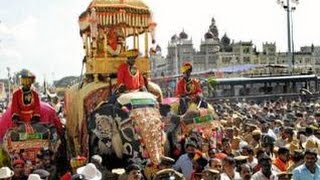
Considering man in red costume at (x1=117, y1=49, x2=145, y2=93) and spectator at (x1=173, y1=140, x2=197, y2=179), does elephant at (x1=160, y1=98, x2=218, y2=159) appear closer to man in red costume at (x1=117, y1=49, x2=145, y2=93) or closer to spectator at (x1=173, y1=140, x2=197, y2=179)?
man in red costume at (x1=117, y1=49, x2=145, y2=93)

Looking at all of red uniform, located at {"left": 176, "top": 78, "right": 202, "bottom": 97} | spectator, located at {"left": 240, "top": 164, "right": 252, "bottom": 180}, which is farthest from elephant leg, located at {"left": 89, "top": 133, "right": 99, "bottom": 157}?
spectator, located at {"left": 240, "top": 164, "right": 252, "bottom": 180}

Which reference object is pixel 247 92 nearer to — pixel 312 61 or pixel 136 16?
pixel 136 16

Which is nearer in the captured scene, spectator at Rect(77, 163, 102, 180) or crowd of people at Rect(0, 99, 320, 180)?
crowd of people at Rect(0, 99, 320, 180)

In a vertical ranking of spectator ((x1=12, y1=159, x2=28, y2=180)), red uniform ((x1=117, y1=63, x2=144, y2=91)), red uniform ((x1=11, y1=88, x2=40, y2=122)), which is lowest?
spectator ((x1=12, y1=159, x2=28, y2=180))

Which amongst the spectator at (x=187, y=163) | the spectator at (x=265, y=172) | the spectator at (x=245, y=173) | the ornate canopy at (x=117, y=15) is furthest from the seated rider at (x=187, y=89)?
the spectator at (x=265, y=172)

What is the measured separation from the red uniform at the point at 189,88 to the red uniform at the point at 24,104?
8.56 feet

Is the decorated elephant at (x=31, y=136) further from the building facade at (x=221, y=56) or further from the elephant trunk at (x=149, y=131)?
the building facade at (x=221, y=56)

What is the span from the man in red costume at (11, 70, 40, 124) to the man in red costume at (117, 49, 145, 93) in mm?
1219

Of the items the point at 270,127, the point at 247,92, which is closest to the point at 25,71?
the point at 270,127

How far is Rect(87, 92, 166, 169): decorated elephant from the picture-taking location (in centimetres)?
814

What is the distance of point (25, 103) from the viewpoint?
28.5ft

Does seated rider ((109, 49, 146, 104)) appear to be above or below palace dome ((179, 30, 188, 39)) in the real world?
below

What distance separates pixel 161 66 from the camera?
8894 centimetres

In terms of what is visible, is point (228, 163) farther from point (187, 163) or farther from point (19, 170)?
point (19, 170)
